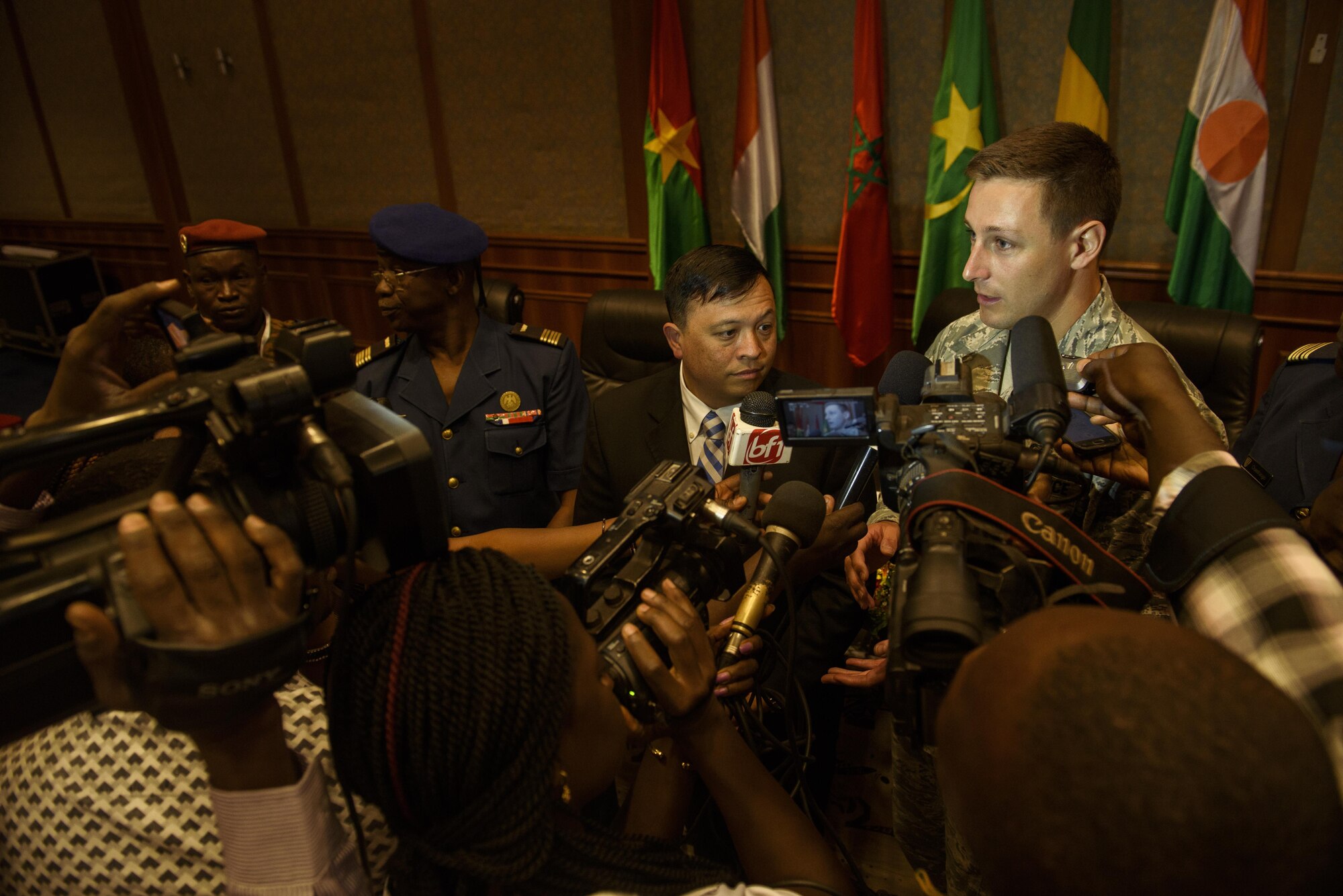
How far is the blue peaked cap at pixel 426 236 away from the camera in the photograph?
2117 mm

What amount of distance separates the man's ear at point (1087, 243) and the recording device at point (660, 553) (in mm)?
930

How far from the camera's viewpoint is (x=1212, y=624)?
78 centimetres

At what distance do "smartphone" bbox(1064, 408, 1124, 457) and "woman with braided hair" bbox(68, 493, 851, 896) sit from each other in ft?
2.15

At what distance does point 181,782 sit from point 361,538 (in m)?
0.38

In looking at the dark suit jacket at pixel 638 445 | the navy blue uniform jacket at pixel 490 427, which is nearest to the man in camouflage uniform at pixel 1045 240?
the dark suit jacket at pixel 638 445

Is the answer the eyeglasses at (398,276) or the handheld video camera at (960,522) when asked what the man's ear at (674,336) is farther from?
the handheld video camera at (960,522)

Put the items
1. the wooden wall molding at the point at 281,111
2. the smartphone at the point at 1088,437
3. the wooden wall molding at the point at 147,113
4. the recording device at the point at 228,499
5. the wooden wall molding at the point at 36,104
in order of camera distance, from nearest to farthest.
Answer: the recording device at the point at 228,499 → the smartphone at the point at 1088,437 → the wooden wall molding at the point at 281,111 → the wooden wall molding at the point at 147,113 → the wooden wall molding at the point at 36,104

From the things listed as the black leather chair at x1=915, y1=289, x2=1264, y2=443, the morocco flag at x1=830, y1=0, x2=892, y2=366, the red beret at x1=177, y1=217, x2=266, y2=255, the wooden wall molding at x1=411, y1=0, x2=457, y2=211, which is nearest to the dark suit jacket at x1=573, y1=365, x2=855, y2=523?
the black leather chair at x1=915, y1=289, x2=1264, y2=443

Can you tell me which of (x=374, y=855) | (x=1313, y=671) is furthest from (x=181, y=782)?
(x=1313, y=671)

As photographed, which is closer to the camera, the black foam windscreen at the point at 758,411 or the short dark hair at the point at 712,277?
the black foam windscreen at the point at 758,411

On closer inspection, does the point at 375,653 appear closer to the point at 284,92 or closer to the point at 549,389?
the point at 549,389

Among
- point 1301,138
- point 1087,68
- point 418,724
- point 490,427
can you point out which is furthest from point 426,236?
point 1301,138

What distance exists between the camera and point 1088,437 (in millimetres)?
1199

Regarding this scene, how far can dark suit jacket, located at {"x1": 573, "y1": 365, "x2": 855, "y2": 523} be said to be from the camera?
6.09 feet
